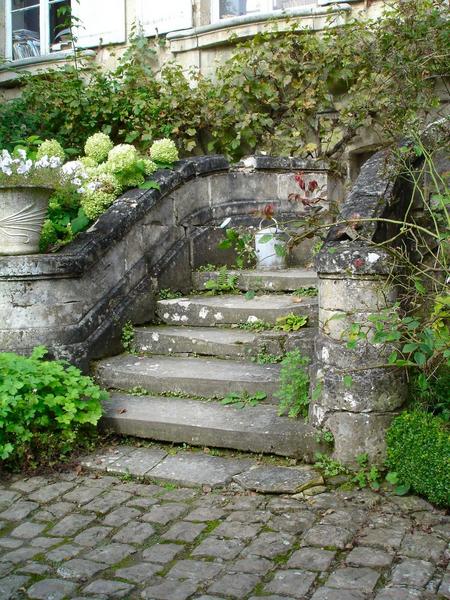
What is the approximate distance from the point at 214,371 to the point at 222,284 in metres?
1.40

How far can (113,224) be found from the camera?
5781mm

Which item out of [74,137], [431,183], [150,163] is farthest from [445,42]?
[74,137]

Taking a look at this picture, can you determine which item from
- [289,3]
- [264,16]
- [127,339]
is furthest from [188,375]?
[289,3]

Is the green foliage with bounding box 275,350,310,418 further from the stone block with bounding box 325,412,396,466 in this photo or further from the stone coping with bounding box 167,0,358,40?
the stone coping with bounding box 167,0,358,40

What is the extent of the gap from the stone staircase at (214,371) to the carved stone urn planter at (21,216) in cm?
104

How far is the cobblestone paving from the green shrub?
0.11 metres

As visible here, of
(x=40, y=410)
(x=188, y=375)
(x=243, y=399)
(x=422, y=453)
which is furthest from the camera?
(x=188, y=375)

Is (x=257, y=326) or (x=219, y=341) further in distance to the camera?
(x=257, y=326)

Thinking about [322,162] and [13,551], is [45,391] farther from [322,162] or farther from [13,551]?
[322,162]

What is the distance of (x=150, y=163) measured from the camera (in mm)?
6465

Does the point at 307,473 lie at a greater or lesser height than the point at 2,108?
lesser

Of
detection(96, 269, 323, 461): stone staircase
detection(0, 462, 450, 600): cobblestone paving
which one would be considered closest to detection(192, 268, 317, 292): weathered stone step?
detection(96, 269, 323, 461): stone staircase

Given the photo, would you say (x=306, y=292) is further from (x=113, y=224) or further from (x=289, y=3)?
(x=289, y=3)

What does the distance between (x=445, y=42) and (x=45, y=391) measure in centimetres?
487
